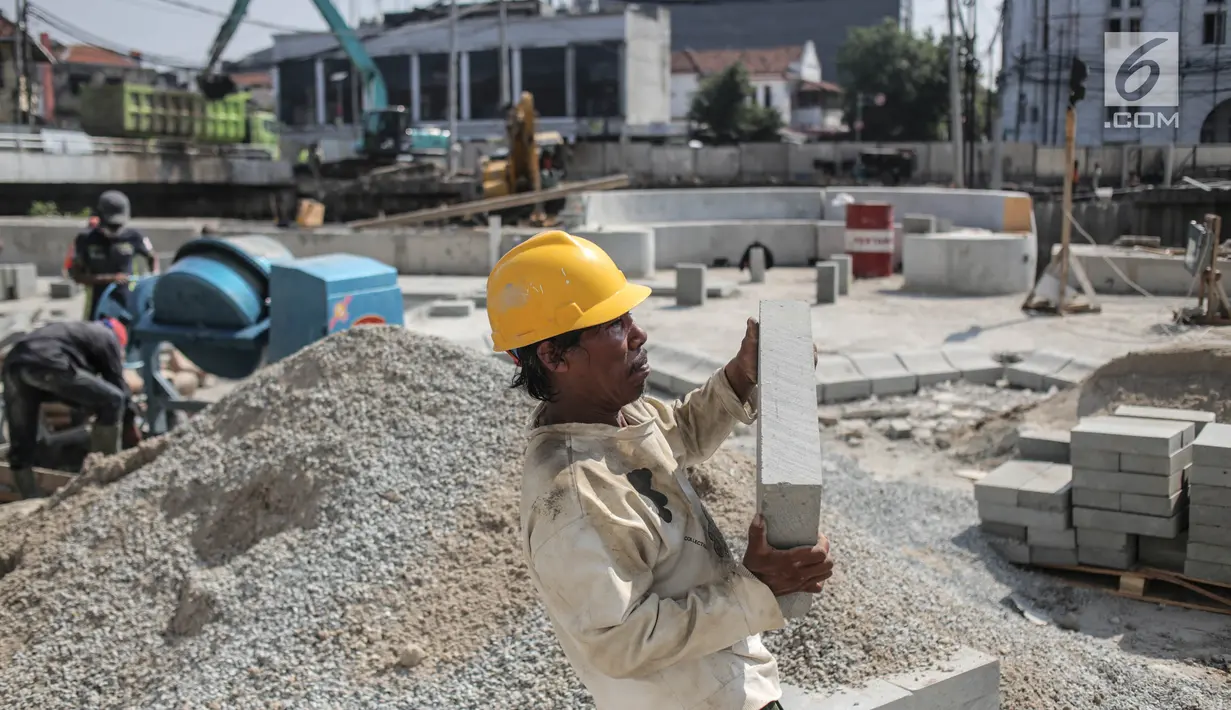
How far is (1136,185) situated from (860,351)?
12.6 meters

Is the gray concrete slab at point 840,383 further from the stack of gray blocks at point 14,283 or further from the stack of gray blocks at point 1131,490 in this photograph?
the stack of gray blocks at point 14,283

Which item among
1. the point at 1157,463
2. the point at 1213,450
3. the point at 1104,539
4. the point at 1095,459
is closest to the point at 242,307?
the point at 1095,459

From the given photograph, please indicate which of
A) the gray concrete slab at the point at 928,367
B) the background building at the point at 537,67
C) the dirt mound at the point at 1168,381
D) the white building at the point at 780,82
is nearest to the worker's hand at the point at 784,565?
the dirt mound at the point at 1168,381

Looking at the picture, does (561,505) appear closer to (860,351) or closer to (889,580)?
(889,580)

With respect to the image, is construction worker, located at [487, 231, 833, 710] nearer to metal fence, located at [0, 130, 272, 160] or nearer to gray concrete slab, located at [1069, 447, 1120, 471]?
gray concrete slab, located at [1069, 447, 1120, 471]

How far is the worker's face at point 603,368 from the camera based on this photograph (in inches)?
84.2

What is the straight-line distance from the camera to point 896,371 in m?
10.1

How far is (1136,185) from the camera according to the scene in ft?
69.7

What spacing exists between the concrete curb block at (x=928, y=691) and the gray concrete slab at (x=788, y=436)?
4.55 ft

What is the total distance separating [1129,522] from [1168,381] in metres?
2.01

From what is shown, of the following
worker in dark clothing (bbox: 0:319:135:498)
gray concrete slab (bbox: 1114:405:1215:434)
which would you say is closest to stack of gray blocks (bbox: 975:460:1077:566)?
gray concrete slab (bbox: 1114:405:1215:434)

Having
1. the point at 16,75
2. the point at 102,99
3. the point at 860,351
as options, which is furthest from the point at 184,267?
the point at 16,75

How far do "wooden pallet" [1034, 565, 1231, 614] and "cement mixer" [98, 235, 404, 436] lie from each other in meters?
4.77

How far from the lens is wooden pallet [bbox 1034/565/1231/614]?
16.5ft
